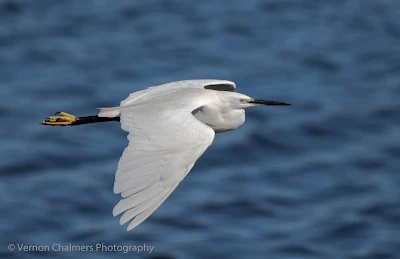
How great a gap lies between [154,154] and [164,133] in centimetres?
28

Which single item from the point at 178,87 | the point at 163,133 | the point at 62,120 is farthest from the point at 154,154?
the point at 62,120

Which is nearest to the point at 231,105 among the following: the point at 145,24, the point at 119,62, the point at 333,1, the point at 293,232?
the point at 293,232

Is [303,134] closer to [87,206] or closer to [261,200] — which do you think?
[261,200]

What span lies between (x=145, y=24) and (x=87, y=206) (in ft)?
22.4

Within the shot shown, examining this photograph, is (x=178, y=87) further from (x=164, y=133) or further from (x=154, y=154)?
(x=154, y=154)

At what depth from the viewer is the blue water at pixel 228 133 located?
1875 centimetres

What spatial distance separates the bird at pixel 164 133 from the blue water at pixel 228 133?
27.8 feet

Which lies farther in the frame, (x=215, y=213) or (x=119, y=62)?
(x=119, y=62)

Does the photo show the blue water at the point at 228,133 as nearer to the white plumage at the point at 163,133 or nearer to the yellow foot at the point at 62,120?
the yellow foot at the point at 62,120

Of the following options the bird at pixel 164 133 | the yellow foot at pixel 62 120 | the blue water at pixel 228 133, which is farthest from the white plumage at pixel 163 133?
the blue water at pixel 228 133

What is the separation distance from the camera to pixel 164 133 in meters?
8.60

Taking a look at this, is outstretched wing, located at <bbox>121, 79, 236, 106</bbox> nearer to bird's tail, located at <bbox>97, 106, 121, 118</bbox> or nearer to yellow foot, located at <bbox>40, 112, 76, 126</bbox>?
bird's tail, located at <bbox>97, 106, 121, 118</bbox>

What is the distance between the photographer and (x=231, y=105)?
32.5 feet

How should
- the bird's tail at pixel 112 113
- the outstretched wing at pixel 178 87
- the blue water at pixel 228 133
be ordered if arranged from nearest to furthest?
the bird's tail at pixel 112 113 < the outstretched wing at pixel 178 87 < the blue water at pixel 228 133
